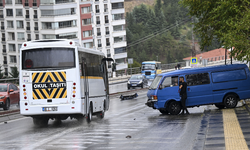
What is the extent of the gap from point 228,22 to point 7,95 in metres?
14.1

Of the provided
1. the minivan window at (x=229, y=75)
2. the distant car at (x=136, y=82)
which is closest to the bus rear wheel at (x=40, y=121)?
the minivan window at (x=229, y=75)

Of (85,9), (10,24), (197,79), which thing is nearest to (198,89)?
(197,79)

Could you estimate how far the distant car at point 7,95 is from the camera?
2523 cm

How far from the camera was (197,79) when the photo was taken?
2069cm

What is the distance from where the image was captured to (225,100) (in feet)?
68.2

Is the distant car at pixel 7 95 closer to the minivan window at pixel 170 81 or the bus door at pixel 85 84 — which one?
the bus door at pixel 85 84

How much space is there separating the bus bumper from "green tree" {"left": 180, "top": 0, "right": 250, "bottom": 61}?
7552mm

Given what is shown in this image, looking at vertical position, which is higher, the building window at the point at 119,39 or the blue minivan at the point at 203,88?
the building window at the point at 119,39

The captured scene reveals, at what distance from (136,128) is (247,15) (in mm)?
7264

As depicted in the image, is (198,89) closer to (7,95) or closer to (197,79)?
(197,79)

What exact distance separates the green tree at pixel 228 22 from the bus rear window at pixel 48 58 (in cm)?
732

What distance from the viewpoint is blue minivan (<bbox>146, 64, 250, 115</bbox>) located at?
20.4 m

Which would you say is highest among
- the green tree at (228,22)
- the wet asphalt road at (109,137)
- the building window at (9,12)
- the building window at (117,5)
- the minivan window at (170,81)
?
the building window at (117,5)

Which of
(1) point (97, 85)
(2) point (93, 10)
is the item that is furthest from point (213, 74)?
(2) point (93, 10)
